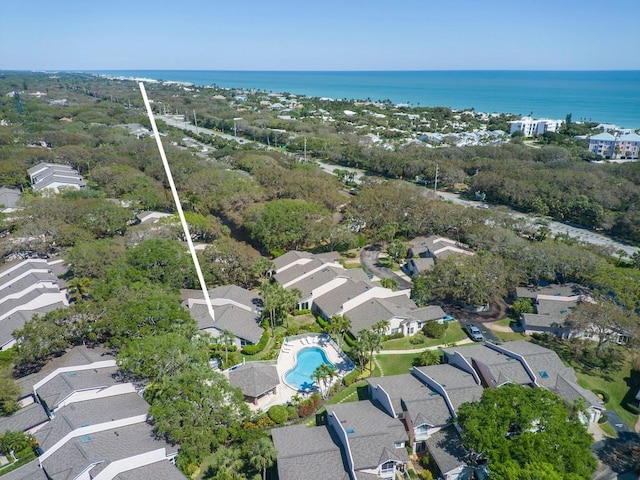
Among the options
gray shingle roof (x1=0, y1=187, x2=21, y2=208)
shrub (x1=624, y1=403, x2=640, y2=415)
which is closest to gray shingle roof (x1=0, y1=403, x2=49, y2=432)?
shrub (x1=624, y1=403, x2=640, y2=415)

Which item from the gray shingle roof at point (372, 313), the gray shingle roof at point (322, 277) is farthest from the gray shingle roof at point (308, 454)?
the gray shingle roof at point (322, 277)

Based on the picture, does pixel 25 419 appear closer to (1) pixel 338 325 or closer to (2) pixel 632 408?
(1) pixel 338 325

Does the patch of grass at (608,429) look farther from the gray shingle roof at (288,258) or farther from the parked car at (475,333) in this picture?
the gray shingle roof at (288,258)

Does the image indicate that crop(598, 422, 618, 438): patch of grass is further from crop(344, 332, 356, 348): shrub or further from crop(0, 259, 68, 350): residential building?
crop(0, 259, 68, 350): residential building

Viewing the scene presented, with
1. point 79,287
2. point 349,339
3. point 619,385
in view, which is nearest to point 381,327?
point 349,339

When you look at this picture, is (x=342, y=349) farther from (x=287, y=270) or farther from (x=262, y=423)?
(x=287, y=270)

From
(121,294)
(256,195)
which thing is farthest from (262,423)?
(256,195)
